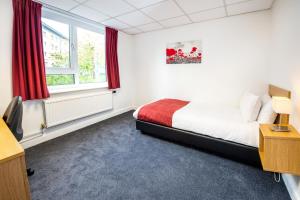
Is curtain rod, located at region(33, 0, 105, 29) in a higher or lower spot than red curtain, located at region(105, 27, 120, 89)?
higher

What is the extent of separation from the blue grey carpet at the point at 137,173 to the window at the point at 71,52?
135 centimetres

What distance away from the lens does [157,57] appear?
4223 millimetres

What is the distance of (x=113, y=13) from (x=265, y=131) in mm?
3096

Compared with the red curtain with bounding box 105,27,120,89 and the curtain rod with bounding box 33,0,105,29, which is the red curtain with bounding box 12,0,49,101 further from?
the red curtain with bounding box 105,27,120,89

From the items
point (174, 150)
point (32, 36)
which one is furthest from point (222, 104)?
point (32, 36)

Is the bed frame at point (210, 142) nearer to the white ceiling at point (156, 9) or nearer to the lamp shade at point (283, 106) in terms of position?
the lamp shade at point (283, 106)

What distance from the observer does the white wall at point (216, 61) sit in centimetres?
294

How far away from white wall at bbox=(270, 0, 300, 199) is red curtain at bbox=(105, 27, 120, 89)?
10.9 ft

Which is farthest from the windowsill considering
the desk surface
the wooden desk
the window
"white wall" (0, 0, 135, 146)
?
the wooden desk

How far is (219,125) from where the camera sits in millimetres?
2170

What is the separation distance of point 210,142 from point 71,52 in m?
3.20

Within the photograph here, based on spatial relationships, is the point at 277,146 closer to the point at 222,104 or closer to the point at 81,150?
the point at 222,104

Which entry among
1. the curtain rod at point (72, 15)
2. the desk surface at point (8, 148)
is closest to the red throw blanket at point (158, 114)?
the desk surface at point (8, 148)

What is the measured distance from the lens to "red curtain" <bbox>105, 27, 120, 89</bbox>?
3801 millimetres
